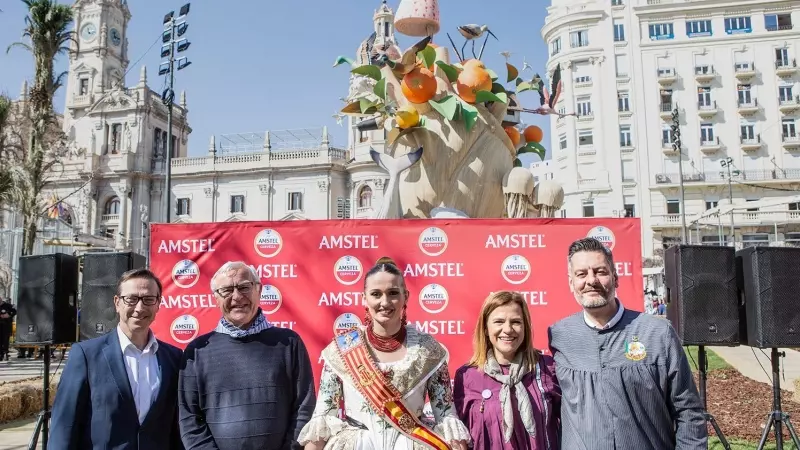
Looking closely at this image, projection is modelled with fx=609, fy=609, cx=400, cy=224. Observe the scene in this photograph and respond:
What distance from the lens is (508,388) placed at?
290 cm

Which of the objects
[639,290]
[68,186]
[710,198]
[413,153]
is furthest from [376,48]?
[68,186]

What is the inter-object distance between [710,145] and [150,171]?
40881mm

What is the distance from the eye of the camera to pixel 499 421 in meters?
2.87

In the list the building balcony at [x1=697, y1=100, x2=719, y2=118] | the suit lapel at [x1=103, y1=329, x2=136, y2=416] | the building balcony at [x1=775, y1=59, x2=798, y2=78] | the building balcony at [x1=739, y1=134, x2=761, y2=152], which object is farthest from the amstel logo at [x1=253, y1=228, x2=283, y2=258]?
the building balcony at [x1=775, y1=59, x2=798, y2=78]

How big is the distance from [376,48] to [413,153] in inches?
63.9

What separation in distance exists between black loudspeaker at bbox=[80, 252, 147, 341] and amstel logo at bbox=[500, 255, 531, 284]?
323cm

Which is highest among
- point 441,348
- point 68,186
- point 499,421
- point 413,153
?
point 68,186

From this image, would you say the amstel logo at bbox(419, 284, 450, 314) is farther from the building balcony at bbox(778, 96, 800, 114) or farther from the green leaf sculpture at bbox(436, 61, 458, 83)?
the building balcony at bbox(778, 96, 800, 114)

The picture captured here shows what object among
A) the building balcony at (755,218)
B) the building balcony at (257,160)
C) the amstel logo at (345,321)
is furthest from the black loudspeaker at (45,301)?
the building balcony at (257,160)

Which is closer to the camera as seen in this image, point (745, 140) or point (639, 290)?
point (639, 290)

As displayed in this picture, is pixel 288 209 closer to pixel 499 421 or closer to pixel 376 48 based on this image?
pixel 376 48

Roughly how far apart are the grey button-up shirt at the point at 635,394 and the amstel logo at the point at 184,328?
374 centimetres

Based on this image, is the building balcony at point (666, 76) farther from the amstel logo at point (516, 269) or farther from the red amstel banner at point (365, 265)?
the amstel logo at point (516, 269)

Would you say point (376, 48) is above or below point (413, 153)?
above
